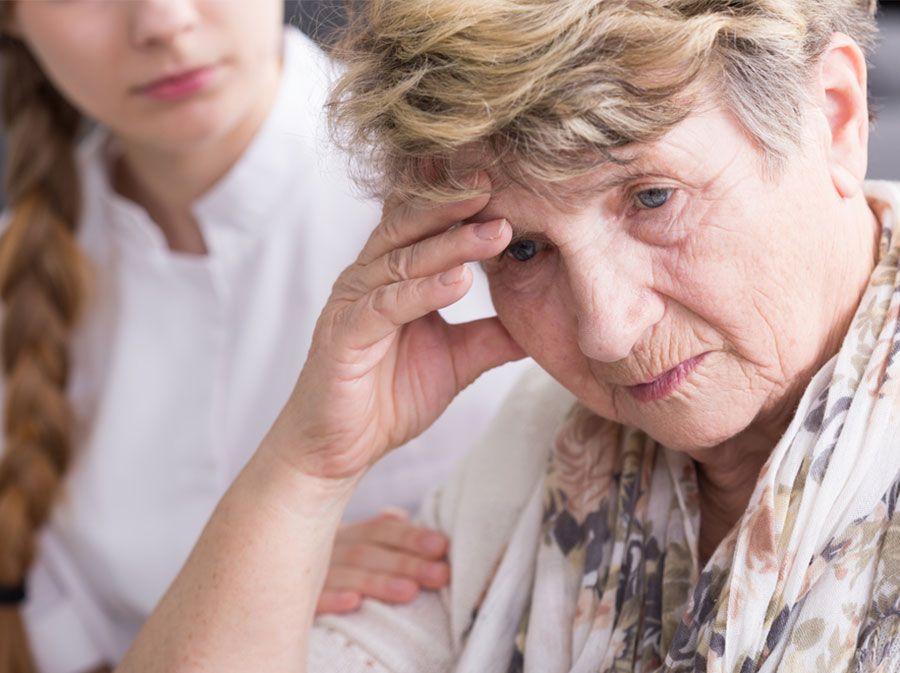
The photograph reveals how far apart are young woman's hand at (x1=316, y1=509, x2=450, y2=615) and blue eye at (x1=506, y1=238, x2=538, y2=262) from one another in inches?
18.3

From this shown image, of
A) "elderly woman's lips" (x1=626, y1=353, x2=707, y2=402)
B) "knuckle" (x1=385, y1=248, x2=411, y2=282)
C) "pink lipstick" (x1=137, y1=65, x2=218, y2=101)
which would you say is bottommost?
"pink lipstick" (x1=137, y1=65, x2=218, y2=101)

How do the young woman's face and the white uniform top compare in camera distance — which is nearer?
the young woman's face

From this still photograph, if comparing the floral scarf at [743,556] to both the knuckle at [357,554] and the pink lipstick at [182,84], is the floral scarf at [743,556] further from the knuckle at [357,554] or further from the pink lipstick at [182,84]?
the pink lipstick at [182,84]

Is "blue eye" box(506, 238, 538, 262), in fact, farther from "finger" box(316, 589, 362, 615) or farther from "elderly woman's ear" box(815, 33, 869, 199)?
"finger" box(316, 589, 362, 615)

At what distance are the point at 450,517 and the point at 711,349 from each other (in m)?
0.52

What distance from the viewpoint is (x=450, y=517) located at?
1.59 m

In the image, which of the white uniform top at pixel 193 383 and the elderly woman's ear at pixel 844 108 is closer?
the elderly woman's ear at pixel 844 108

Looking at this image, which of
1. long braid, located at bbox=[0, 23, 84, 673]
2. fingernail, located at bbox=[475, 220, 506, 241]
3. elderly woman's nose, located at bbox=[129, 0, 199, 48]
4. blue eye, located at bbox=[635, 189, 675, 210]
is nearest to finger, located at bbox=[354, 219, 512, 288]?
fingernail, located at bbox=[475, 220, 506, 241]

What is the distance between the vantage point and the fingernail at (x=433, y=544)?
1544 millimetres

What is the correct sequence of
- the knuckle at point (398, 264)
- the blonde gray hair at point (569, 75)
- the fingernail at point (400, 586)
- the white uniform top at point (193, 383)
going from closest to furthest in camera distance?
the blonde gray hair at point (569, 75) → the knuckle at point (398, 264) → the fingernail at point (400, 586) → the white uniform top at point (193, 383)

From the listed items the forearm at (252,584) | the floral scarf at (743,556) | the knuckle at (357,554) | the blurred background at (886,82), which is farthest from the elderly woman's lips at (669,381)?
the blurred background at (886,82)

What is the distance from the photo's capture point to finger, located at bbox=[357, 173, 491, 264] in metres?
1.16

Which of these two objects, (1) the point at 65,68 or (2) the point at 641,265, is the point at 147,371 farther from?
(2) the point at 641,265

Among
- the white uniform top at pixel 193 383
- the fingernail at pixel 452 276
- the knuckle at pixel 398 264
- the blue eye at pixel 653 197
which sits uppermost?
the blue eye at pixel 653 197
